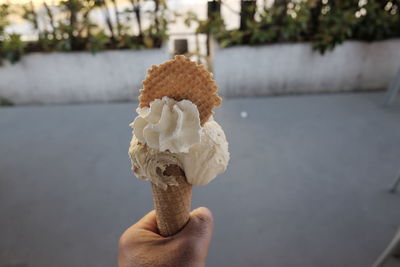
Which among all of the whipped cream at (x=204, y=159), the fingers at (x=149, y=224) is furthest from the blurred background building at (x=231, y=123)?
the whipped cream at (x=204, y=159)

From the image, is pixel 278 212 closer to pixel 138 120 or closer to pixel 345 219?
pixel 345 219

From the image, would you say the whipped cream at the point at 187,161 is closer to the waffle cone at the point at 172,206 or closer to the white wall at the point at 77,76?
the waffle cone at the point at 172,206

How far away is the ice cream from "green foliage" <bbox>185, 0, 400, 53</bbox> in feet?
7.41

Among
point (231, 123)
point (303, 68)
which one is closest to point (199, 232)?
point (231, 123)

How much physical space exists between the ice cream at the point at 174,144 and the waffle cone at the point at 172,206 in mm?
59

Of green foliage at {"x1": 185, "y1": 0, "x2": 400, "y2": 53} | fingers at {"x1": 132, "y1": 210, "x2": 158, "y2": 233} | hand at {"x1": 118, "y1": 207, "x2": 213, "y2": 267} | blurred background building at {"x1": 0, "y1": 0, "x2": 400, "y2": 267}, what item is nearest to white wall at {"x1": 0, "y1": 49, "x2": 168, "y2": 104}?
blurred background building at {"x1": 0, "y1": 0, "x2": 400, "y2": 267}

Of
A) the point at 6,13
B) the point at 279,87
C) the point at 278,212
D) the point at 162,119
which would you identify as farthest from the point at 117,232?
the point at 6,13

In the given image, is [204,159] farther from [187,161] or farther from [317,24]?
[317,24]

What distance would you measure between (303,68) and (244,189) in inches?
70.9

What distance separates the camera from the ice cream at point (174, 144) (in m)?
0.84

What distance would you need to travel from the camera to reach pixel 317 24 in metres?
3.19

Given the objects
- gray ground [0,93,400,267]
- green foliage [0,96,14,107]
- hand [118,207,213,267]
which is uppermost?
hand [118,207,213,267]

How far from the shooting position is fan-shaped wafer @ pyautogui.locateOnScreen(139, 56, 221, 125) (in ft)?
2.68

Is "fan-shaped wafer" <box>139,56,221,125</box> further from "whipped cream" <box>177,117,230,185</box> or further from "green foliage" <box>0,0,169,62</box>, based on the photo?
"green foliage" <box>0,0,169,62</box>
